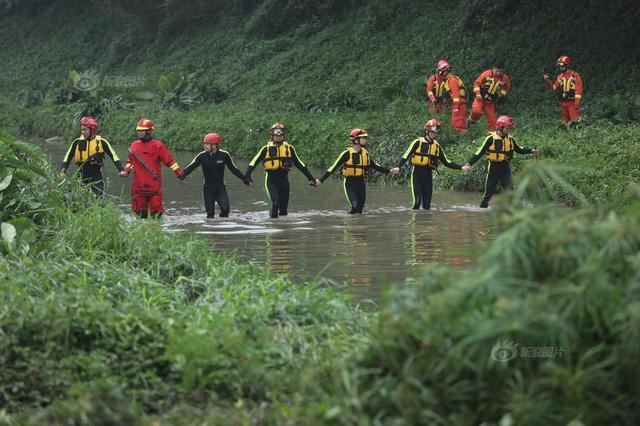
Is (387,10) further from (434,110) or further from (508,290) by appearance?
(508,290)

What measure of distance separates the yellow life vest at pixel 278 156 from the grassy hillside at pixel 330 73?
15.6 ft

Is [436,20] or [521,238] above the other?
[436,20]

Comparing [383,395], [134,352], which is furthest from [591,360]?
[134,352]

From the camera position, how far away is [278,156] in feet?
67.9

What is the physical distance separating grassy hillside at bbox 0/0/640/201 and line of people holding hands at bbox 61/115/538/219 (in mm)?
1545

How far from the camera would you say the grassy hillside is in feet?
89.7

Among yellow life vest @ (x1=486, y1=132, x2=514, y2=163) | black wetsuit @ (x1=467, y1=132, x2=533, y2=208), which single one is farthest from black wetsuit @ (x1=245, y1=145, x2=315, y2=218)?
yellow life vest @ (x1=486, y1=132, x2=514, y2=163)

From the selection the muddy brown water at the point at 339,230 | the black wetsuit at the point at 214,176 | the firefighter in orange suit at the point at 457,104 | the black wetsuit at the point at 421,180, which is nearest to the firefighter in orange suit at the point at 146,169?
the muddy brown water at the point at 339,230

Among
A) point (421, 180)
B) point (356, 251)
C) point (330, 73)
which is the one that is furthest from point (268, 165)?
point (330, 73)

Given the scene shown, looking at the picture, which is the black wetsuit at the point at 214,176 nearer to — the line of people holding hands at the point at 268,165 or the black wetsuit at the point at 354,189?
the line of people holding hands at the point at 268,165

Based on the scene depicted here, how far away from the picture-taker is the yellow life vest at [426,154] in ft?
70.1

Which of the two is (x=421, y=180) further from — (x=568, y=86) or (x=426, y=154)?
(x=568, y=86)

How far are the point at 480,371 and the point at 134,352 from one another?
268 centimetres

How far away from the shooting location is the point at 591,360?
7.59 metres
